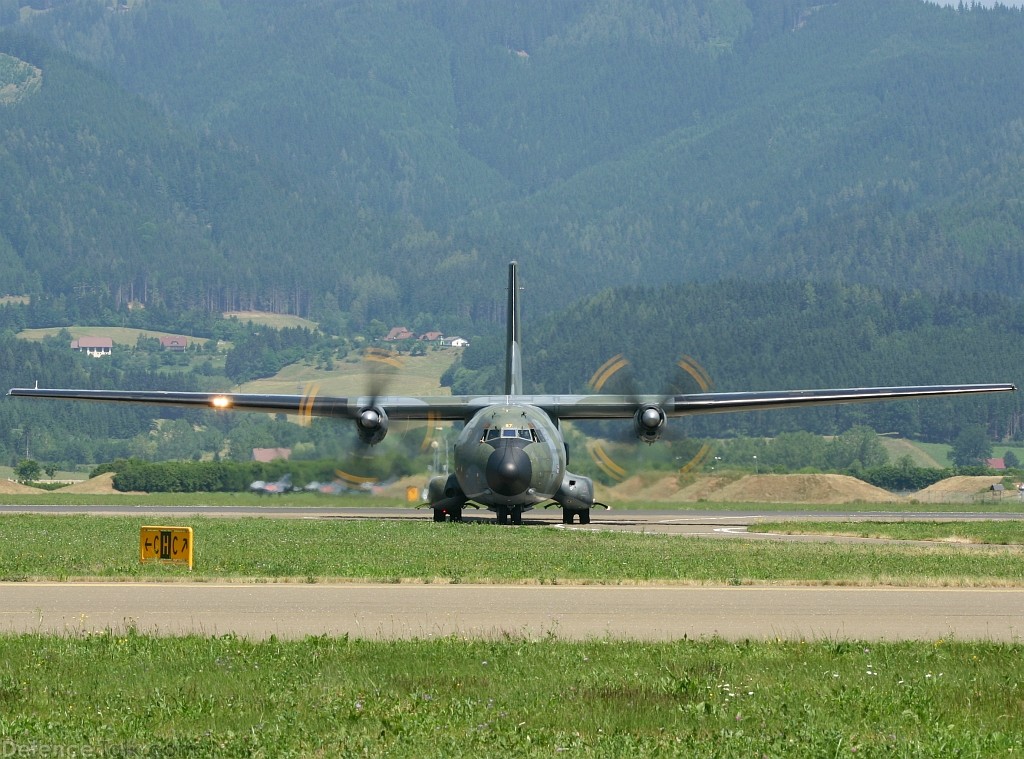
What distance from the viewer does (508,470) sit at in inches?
1711

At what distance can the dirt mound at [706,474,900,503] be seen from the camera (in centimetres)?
8638

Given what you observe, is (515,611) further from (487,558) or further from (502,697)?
(487,558)

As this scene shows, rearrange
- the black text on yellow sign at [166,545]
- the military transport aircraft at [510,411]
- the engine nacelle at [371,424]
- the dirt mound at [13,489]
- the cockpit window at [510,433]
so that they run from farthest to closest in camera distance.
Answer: the dirt mound at [13,489]
the engine nacelle at [371,424]
the military transport aircraft at [510,411]
the cockpit window at [510,433]
the black text on yellow sign at [166,545]

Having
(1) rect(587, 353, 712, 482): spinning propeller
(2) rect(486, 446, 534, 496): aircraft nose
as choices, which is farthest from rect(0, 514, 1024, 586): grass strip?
(1) rect(587, 353, 712, 482): spinning propeller

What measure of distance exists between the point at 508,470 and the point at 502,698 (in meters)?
A: 28.1

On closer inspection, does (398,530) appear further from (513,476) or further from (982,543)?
(982,543)

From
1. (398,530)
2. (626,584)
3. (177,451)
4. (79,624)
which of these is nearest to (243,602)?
(79,624)

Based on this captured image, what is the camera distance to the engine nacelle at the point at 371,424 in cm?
4944

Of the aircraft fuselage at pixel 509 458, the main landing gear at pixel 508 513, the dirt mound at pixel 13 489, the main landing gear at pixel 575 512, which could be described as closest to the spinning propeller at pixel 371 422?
the aircraft fuselage at pixel 509 458

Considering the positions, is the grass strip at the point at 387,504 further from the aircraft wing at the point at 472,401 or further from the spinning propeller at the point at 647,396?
the aircraft wing at the point at 472,401

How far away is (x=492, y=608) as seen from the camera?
22453mm

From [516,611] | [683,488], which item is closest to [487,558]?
[516,611]

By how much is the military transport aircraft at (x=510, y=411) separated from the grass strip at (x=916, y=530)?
13.8 ft

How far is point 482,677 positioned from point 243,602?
24.5 feet
